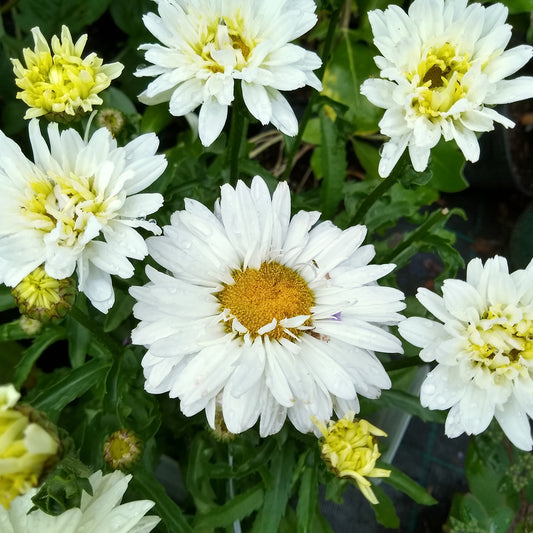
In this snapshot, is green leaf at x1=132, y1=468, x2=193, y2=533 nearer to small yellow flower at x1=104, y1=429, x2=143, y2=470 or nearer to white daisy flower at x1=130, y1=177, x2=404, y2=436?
small yellow flower at x1=104, y1=429, x2=143, y2=470

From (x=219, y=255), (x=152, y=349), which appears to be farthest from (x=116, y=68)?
(x=152, y=349)

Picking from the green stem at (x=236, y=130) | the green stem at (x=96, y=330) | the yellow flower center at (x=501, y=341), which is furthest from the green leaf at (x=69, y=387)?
the yellow flower center at (x=501, y=341)

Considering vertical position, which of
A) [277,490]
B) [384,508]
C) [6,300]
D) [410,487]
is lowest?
[384,508]

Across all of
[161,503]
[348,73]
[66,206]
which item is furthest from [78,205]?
[348,73]

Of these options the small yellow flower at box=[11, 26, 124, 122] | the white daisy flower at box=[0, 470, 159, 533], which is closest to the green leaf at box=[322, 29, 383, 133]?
the small yellow flower at box=[11, 26, 124, 122]

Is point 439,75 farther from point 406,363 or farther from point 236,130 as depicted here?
point 406,363

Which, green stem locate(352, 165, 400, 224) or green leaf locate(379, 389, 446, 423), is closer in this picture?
green stem locate(352, 165, 400, 224)

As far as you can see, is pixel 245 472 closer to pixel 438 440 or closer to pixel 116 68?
pixel 116 68
